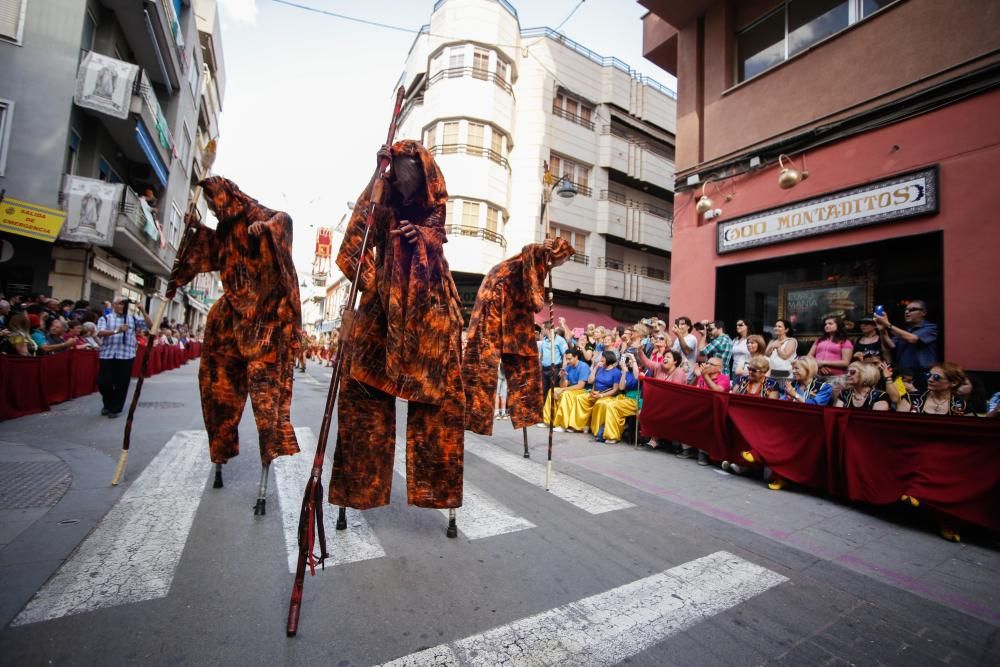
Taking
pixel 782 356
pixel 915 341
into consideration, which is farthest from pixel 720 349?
pixel 915 341

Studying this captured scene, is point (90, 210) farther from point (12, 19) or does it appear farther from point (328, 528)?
point (328, 528)

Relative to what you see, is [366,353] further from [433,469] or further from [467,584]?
[467,584]

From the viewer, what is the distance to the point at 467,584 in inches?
96.4

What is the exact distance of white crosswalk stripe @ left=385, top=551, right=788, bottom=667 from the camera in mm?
1898

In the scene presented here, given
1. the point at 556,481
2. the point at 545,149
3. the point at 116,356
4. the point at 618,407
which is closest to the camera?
the point at 556,481

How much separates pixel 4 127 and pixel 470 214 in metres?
14.5

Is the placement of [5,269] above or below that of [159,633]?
above

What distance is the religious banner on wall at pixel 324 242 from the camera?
5756cm

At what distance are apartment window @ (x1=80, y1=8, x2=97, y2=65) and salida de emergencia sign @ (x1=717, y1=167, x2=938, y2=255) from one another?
60.6ft

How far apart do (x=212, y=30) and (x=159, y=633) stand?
3554 centimetres

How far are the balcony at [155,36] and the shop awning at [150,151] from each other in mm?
3339

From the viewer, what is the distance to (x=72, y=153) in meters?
14.1

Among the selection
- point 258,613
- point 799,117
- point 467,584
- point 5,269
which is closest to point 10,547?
point 258,613

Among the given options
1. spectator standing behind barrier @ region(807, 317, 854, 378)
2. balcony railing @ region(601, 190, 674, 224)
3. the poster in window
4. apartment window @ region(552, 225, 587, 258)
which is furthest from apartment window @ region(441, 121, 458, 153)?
spectator standing behind barrier @ region(807, 317, 854, 378)
